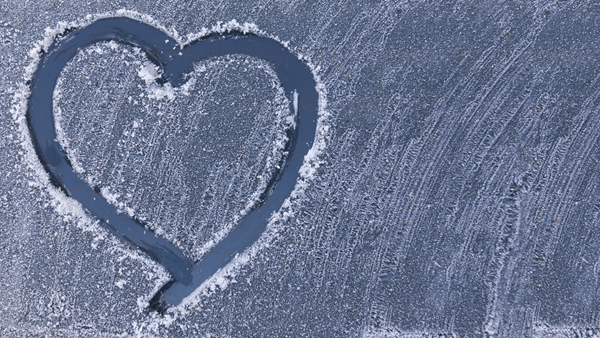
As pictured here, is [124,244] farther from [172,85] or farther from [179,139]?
[172,85]

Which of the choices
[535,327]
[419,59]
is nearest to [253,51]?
[419,59]

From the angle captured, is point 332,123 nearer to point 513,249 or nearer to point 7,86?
point 513,249

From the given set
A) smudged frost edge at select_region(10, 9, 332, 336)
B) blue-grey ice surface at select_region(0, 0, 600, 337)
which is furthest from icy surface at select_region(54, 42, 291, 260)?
smudged frost edge at select_region(10, 9, 332, 336)

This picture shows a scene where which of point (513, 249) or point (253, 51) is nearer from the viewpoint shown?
point (513, 249)

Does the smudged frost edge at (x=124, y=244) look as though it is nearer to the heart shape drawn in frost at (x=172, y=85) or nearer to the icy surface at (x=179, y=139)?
the heart shape drawn in frost at (x=172, y=85)

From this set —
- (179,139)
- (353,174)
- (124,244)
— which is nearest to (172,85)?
(179,139)

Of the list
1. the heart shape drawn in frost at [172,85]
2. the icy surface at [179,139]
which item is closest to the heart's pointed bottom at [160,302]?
the heart shape drawn in frost at [172,85]
